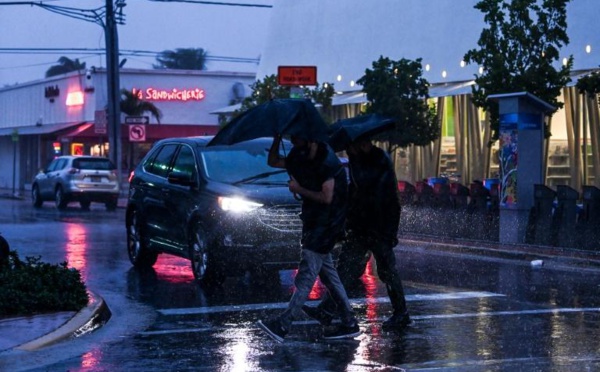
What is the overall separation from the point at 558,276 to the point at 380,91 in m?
16.0

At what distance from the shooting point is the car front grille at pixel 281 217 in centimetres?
1297

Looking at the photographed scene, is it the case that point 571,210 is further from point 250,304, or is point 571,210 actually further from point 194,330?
point 194,330

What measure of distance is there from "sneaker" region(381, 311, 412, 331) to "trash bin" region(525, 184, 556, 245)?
9093mm

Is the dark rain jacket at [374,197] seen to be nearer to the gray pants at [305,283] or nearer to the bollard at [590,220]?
the gray pants at [305,283]

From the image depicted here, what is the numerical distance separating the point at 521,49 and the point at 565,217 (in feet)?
25.7

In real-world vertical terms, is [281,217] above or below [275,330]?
above

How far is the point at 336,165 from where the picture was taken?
9.51 m

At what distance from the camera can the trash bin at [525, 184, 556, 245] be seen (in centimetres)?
1870

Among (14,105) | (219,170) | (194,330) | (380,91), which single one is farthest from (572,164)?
(14,105)

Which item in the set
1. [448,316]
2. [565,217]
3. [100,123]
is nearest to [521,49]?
[565,217]

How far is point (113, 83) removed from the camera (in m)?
40.6

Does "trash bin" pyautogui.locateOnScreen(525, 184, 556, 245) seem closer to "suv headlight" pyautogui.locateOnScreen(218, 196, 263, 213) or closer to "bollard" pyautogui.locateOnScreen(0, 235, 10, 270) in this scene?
"suv headlight" pyautogui.locateOnScreen(218, 196, 263, 213)

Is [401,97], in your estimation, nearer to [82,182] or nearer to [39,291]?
[82,182]

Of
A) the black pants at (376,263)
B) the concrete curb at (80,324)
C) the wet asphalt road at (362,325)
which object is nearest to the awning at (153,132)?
the wet asphalt road at (362,325)
